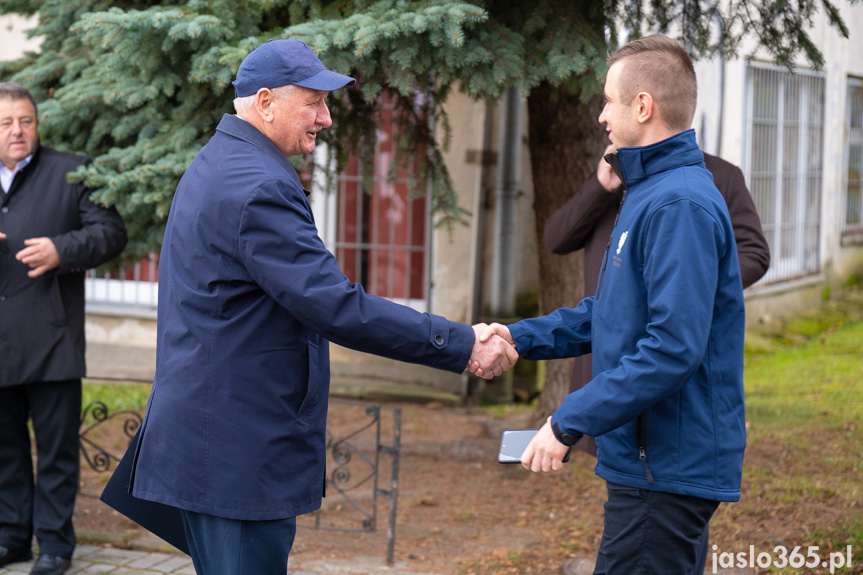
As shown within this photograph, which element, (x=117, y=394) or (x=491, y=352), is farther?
(x=117, y=394)

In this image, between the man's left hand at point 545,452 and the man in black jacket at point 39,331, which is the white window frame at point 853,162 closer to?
the man in black jacket at point 39,331

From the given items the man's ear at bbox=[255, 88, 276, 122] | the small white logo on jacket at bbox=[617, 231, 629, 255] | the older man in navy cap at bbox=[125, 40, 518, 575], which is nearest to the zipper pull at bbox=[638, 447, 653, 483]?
the small white logo on jacket at bbox=[617, 231, 629, 255]

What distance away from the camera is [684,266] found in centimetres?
232

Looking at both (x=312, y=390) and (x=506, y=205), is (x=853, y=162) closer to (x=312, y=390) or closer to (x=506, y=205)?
(x=506, y=205)

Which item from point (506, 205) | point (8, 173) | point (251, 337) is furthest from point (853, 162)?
point (251, 337)

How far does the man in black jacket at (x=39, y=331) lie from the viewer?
14.3 ft

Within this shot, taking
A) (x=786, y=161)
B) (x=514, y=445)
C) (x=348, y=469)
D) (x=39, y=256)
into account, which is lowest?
(x=348, y=469)

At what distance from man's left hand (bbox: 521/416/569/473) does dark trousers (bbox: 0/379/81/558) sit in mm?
2838

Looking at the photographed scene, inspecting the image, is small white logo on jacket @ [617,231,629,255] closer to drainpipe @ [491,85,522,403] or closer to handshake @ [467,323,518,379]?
handshake @ [467,323,518,379]

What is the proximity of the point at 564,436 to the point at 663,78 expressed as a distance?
1.02m

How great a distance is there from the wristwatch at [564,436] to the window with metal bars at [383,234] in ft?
20.7

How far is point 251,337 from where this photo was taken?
2.61 m

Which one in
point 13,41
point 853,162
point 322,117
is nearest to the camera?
point 322,117

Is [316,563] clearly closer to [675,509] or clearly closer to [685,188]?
[675,509]
